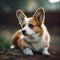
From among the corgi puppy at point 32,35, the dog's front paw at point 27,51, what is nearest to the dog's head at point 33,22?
the corgi puppy at point 32,35

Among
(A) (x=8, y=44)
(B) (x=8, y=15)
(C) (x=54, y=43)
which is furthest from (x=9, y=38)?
(C) (x=54, y=43)

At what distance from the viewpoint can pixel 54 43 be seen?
63.6 inches

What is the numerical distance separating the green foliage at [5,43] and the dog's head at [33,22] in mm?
141

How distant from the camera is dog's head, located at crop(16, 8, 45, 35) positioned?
1515mm

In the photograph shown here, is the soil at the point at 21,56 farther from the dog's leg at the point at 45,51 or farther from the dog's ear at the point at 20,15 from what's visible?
the dog's ear at the point at 20,15

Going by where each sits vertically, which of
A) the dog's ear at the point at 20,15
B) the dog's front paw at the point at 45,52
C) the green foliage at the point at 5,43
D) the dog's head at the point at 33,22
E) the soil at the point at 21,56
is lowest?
the soil at the point at 21,56

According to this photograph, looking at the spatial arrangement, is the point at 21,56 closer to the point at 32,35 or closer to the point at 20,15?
the point at 32,35

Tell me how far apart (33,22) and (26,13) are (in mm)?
103

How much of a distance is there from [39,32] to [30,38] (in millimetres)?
74

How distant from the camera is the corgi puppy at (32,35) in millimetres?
1528

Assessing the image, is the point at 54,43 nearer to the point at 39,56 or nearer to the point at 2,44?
the point at 39,56

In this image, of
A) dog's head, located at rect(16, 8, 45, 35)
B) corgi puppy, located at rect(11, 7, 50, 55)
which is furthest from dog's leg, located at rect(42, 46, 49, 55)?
dog's head, located at rect(16, 8, 45, 35)

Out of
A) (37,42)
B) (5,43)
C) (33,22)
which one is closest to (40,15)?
(33,22)

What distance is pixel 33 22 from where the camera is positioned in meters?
1.53
